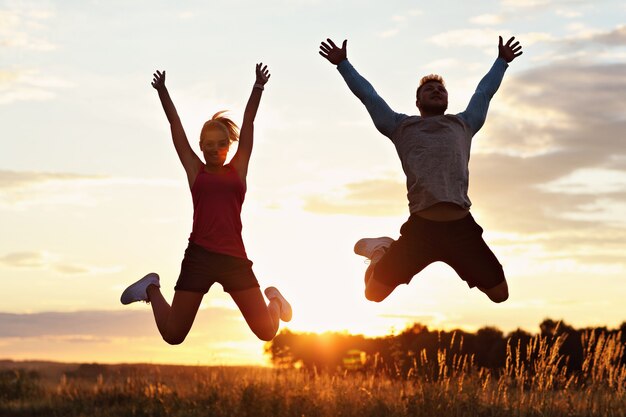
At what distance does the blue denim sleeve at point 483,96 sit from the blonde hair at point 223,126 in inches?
94.5

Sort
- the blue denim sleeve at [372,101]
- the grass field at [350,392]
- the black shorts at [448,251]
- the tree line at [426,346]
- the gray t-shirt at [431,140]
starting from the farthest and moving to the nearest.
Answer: the tree line at [426,346] → the grass field at [350,392] → the blue denim sleeve at [372,101] → the black shorts at [448,251] → the gray t-shirt at [431,140]

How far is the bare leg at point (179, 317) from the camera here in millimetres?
9328

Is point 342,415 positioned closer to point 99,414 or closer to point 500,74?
point 99,414

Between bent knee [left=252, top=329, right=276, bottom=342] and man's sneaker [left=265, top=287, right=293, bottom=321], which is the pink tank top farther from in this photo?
man's sneaker [left=265, top=287, right=293, bottom=321]

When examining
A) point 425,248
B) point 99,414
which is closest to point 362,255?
point 425,248

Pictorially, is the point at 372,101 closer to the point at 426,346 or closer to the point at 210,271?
the point at 210,271

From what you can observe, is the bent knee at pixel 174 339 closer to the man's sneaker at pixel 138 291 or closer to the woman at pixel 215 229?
the woman at pixel 215 229

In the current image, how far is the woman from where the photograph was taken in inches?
361

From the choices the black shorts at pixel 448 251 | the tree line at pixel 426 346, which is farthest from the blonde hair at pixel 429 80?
the tree line at pixel 426 346

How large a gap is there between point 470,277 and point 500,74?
7.50 feet

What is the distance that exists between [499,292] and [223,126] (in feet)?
10.9

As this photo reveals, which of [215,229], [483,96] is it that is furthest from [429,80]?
[215,229]

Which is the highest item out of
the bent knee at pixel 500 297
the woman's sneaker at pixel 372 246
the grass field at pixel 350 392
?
the woman's sneaker at pixel 372 246

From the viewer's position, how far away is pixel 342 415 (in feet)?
55.8
